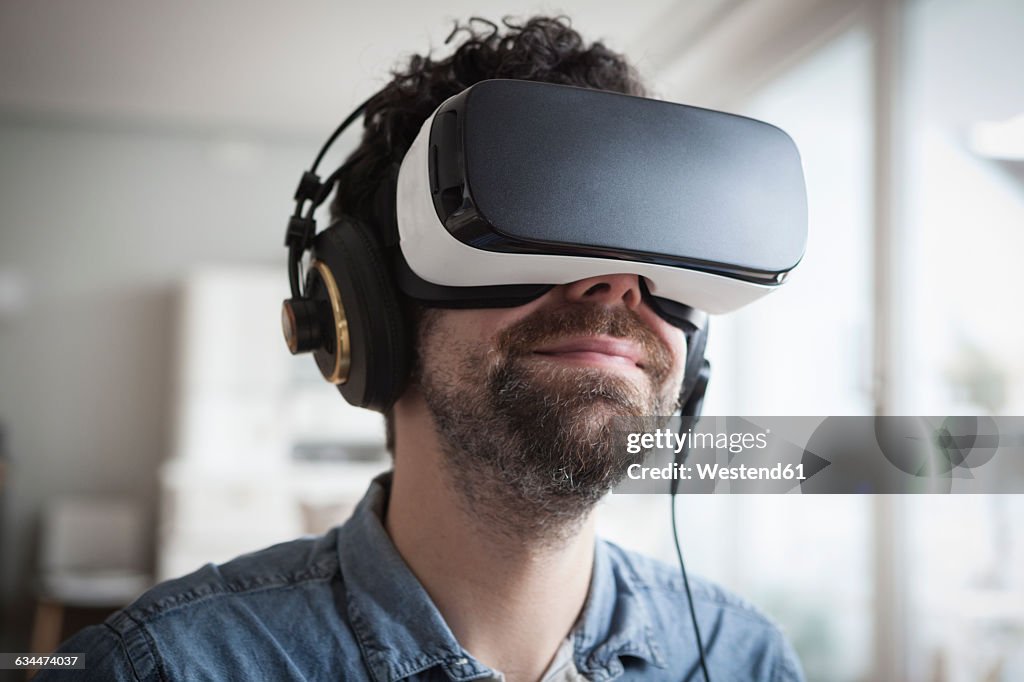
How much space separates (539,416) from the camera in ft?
2.75

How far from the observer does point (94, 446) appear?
5.77 meters

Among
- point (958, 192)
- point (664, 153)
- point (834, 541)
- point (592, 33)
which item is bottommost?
point (834, 541)

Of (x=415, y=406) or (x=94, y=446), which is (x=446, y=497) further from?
(x=94, y=446)

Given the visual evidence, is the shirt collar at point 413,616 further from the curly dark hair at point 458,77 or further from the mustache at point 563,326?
the mustache at point 563,326

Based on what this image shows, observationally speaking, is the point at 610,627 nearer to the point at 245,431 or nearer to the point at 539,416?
the point at 539,416

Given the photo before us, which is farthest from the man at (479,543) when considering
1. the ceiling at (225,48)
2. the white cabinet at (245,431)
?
the white cabinet at (245,431)

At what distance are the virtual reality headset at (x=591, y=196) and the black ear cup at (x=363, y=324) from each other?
3.3 inches

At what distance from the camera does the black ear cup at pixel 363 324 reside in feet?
3.04

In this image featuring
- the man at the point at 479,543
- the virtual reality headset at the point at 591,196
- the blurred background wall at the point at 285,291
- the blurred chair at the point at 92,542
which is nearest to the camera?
the virtual reality headset at the point at 591,196

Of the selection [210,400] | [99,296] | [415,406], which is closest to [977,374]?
[415,406]

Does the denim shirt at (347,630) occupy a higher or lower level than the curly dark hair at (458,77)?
lower

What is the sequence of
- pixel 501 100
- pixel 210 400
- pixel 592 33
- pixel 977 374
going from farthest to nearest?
1. pixel 210 400
2. pixel 592 33
3. pixel 977 374
4. pixel 501 100

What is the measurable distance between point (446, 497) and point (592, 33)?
3808mm

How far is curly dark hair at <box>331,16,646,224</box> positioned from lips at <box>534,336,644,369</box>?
0.30 m
